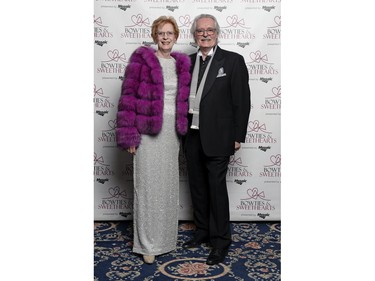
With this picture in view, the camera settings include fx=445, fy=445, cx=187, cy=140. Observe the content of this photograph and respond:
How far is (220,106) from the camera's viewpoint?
3172 mm

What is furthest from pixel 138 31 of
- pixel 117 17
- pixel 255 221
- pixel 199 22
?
pixel 255 221

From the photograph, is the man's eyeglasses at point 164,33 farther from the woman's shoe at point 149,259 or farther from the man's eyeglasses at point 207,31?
the woman's shoe at point 149,259

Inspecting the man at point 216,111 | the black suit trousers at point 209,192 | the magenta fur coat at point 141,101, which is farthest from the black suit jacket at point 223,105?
the magenta fur coat at point 141,101

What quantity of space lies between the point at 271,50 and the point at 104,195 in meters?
1.99

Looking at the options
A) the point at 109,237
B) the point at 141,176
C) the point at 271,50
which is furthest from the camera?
the point at 271,50

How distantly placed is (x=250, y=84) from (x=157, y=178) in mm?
1366

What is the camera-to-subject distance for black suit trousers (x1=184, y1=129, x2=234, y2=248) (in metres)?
3.21

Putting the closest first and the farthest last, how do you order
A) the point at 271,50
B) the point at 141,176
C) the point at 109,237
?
the point at 141,176, the point at 109,237, the point at 271,50

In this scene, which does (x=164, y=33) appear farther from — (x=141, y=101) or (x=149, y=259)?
(x=149, y=259)

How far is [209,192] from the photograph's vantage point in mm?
3357

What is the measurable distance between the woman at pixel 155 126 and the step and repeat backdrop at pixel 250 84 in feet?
2.62

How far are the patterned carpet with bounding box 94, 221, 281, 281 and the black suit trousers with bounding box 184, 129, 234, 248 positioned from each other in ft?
0.49

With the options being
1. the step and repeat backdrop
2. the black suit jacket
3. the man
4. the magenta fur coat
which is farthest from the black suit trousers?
the step and repeat backdrop

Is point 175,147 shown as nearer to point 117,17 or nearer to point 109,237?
point 109,237
